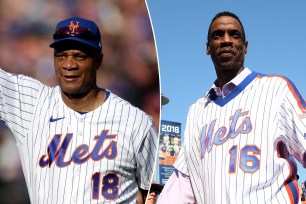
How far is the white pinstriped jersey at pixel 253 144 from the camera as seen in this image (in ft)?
7.07

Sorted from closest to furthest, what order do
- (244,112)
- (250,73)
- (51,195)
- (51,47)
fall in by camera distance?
(51,195)
(51,47)
(244,112)
(250,73)

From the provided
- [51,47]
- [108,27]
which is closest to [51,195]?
[51,47]

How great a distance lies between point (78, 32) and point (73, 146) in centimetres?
44

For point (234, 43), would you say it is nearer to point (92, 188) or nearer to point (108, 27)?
point (108, 27)

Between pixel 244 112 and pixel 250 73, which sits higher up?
Answer: pixel 250 73

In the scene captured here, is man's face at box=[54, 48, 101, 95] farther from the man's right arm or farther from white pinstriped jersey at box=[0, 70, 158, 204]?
the man's right arm

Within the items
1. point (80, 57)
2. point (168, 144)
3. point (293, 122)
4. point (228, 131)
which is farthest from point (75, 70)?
point (168, 144)

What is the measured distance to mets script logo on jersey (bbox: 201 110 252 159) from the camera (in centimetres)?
229

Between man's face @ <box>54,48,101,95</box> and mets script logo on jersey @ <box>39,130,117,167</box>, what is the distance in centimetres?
18

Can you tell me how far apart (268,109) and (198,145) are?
0.45 meters

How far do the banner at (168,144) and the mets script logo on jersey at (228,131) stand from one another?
86.1 ft

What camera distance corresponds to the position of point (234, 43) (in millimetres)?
2459

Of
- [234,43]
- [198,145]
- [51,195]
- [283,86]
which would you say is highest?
[234,43]

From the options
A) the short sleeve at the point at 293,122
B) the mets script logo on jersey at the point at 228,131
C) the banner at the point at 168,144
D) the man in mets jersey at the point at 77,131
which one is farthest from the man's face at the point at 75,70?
the banner at the point at 168,144
